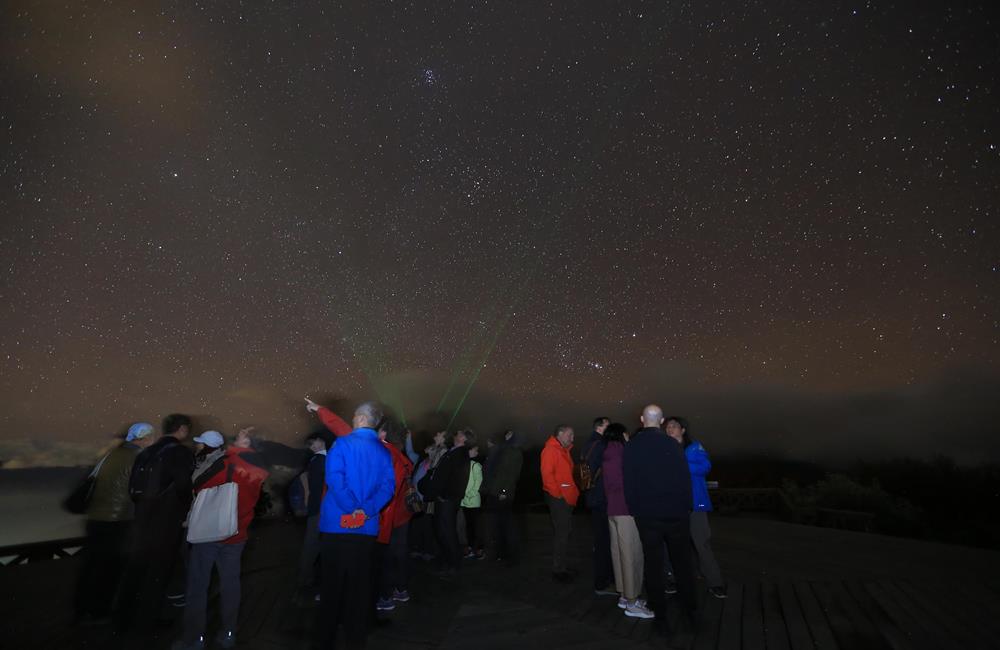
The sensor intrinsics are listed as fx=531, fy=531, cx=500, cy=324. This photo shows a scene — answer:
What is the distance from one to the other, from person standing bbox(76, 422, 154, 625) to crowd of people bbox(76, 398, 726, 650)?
1 cm

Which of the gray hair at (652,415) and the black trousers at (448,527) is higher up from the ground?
the gray hair at (652,415)

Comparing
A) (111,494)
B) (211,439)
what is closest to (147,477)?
(211,439)

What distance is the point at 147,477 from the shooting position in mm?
4648

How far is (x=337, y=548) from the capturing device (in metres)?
4.00

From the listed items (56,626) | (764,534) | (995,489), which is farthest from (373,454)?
(995,489)

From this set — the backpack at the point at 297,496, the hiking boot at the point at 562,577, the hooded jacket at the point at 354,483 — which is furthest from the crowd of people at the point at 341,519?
the backpack at the point at 297,496

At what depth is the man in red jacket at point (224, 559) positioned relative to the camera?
14.9 feet

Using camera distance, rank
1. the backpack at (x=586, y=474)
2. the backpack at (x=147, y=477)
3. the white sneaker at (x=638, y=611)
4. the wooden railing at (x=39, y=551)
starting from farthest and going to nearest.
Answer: the wooden railing at (x=39, y=551) → the backpack at (x=586, y=474) → the white sneaker at (x=638, y=611) → the backpack at (x=147, y=477)

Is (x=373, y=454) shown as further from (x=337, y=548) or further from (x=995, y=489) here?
(x=995, y=489)

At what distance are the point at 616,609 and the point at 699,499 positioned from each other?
60.2 inches

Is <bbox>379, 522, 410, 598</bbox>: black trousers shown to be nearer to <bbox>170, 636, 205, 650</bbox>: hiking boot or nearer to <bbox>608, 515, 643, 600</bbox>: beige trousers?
<bbox>170, 636, 205, 650</bbox>: hiking boot

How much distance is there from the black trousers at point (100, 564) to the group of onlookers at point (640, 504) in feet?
15.6

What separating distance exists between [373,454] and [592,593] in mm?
3750

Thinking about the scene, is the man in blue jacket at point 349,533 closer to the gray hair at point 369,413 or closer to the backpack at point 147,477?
the gray hair at point 369,413
